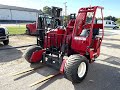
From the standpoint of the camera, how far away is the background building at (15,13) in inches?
2422

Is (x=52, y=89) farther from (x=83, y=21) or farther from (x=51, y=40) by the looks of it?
(x=83, y=21)

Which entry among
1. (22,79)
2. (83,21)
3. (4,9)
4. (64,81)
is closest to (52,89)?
(64,81)

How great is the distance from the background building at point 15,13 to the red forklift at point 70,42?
55.1 m

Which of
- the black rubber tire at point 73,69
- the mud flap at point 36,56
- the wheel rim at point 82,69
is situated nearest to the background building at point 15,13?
the mud flap at point 36,56

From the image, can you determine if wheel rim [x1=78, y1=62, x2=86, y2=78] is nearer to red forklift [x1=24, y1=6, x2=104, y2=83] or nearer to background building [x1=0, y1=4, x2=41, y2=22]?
red forklift [x1=24, y1=6, x2=104, y2=83]

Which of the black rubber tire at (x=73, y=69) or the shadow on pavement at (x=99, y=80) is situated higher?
the black rubber tire at (x=73, y=69)

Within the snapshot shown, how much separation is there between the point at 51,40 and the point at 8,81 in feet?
7.69

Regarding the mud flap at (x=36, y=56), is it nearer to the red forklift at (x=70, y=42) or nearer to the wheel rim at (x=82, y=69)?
the red forklift at (x=70, y=42)

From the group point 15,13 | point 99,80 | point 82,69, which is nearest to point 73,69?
point 82,69

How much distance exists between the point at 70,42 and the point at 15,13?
63.5m

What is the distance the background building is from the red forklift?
55.1 m

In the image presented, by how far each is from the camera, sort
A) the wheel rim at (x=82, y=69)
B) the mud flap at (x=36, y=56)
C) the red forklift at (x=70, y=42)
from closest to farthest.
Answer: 1. the wheel rim at (x=82, y=69)
2. the red forklift at (x=70, y=42)
3. the mud flap at (x=36, y=56)

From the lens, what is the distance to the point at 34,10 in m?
73.3

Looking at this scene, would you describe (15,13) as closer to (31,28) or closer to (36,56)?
(31,28)
